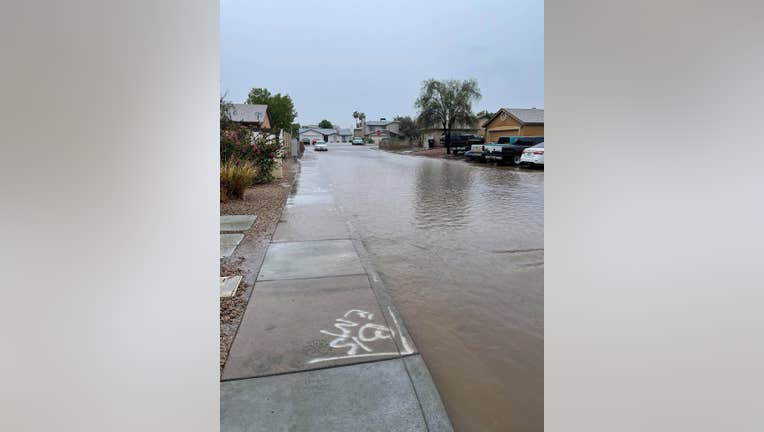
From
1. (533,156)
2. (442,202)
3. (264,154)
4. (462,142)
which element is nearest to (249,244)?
(442,202)

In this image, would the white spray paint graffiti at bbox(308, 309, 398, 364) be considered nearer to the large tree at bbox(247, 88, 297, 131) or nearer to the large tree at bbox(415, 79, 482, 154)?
the large tree at bbox(415, 79, 482, 154)

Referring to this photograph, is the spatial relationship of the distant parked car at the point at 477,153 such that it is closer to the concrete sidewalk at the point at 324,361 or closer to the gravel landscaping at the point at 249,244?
the gravel landscaping at the point at 249,244

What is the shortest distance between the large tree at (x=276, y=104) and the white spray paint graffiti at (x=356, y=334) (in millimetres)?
41620

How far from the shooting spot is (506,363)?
3391mm

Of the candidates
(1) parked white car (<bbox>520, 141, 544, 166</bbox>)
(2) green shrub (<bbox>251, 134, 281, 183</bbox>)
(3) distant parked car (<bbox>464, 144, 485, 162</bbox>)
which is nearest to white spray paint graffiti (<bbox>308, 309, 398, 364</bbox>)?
(2) green shrub (<bbox>251, 134, 281, 183</bbox>)

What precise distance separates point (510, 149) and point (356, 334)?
2085cm

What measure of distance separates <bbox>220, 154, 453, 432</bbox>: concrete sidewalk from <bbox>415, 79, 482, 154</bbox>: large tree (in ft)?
101

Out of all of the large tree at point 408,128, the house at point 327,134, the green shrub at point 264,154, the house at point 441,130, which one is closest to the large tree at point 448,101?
the house at point 441,130

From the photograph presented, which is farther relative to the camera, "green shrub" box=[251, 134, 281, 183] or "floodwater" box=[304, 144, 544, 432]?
"green shrub" box=[251, 134, 281, 183]

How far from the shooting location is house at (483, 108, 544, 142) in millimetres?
30047

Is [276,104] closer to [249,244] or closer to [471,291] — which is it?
[249,244]

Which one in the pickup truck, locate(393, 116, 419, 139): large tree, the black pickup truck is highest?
locate(393, 116, 419, 139): large tree
